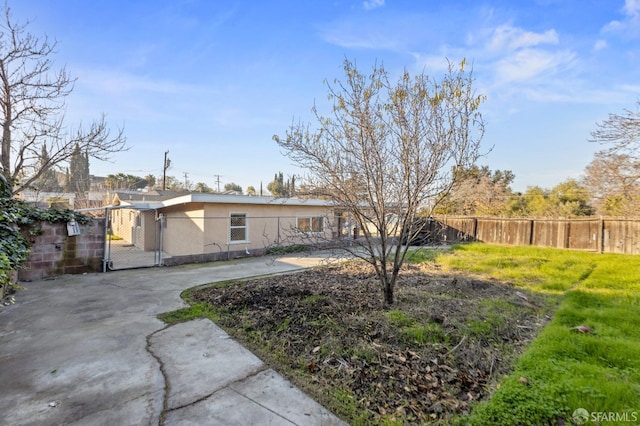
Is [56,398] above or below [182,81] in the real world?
below

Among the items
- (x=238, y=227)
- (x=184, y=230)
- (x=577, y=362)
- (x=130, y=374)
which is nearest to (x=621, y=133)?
(x=577, y=362)

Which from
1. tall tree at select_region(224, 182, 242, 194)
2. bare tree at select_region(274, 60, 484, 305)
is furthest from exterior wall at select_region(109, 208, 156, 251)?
tall tree at select_region(224, 182, 242, 194)

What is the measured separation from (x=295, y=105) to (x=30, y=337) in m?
4.81

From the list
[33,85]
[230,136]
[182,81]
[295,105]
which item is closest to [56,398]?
[295,105]

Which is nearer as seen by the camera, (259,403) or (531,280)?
(259,403)

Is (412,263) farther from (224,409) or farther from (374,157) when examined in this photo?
(224,409)

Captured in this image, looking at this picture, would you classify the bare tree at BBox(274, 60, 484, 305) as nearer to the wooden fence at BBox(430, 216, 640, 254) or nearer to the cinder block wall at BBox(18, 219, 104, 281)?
the wooden fence at BBox(430, 216, 640, 254)

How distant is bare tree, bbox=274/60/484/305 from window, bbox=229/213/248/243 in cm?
722

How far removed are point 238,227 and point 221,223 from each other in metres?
0.69

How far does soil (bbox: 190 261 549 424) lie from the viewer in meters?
2.30

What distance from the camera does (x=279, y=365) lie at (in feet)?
9.02

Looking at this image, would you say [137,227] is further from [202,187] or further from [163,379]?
[202,187]

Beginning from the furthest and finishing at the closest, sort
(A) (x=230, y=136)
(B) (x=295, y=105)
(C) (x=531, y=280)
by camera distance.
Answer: (A) (x=230, y=136)
(C) (x=531, y=280)
(B) (x=295, y=105)

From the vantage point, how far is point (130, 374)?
2.57 metres
